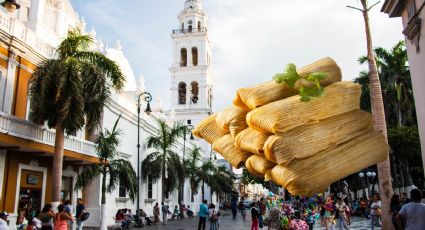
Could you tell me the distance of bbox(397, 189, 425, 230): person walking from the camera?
5.20 meters

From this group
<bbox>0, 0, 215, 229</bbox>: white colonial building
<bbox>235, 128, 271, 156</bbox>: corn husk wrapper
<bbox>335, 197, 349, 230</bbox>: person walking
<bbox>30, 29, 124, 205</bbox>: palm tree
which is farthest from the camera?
<bbox>0, 0, 215, 229</bbox>: white colonial building

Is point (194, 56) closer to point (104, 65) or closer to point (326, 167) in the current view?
point (104, 65)

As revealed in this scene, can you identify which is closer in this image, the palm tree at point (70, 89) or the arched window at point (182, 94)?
the palm tree at point (70, 89)

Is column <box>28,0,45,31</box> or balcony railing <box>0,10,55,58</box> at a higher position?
column <box>28,0,45,31</box>

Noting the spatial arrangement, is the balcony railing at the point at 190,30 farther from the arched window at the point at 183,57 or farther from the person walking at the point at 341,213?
the person walking at the point at 341,213

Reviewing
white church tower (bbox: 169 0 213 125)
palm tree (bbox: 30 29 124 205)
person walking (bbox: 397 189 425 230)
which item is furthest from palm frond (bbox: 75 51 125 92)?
white church tower (bbox: 169 0 213 125)

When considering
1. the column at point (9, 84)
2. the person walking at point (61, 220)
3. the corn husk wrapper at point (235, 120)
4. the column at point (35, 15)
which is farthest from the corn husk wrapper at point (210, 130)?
the column at point (35, 15)

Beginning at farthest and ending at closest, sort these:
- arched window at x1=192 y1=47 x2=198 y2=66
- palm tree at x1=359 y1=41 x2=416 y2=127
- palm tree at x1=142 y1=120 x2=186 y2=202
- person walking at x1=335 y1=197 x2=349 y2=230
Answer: arched window at x1=192 y1=47 x2=198 y2=66
palm tree at x1=359 y1=41 x2=416 y2=127
palm tree at x1=142 y1=120 x2=186 y2=202
person walking at x1=335 y1=197 x2=349 y2=230

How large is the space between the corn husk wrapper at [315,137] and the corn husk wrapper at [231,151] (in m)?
0.40

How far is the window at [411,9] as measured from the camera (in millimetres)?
8030

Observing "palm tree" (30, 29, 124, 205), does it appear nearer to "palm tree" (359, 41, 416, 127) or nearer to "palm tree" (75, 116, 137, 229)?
"palm tree" (75, 116, 137, 229)

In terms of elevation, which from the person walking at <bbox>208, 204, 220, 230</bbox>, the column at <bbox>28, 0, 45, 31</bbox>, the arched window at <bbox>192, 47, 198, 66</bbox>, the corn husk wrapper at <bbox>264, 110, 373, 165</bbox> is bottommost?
the person walking at <bbox>208, 204, 220, 230</bbox>

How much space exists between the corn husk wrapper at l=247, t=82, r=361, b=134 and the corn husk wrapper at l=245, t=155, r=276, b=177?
224 millimetres

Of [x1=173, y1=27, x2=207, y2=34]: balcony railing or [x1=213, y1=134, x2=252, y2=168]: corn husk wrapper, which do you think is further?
[x1=173, y1=27, x2=207, y2=34]: balcony railing
